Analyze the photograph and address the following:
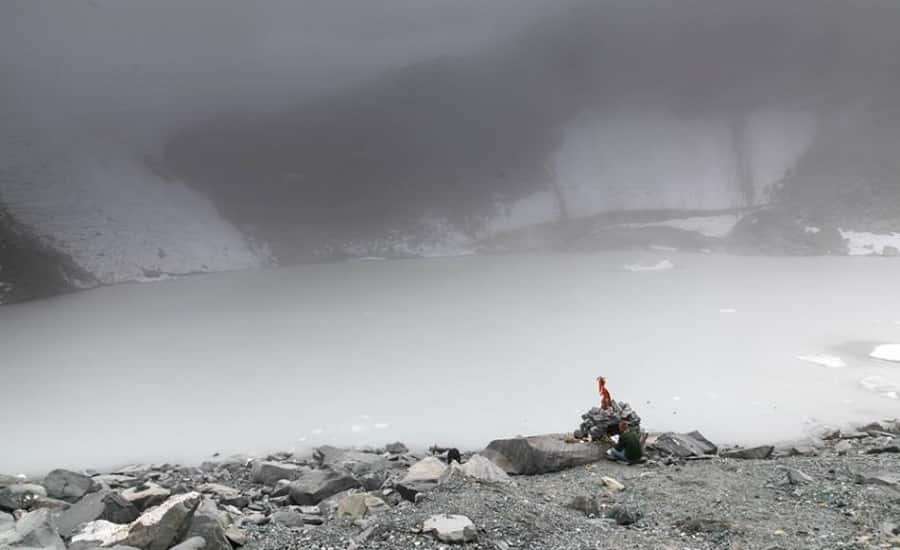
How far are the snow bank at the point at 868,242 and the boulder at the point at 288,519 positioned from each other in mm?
28547

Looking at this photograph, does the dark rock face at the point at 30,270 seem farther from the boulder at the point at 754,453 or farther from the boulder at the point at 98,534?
the boulder at the point at 754,453

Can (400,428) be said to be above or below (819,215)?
below

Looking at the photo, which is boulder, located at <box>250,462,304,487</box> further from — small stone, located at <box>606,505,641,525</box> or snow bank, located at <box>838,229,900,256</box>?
snow bank, located at <box>838,229,900,256</box>

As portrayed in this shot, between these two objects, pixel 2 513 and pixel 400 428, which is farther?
pixel 400 428

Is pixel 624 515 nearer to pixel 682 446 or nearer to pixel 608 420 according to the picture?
pixel 608 420

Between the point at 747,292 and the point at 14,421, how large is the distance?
20.1 metres

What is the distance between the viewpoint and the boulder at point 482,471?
21.2 feet

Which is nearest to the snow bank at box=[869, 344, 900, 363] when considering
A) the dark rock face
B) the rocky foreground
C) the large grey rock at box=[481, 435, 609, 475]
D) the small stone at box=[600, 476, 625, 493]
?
the rocky foreground

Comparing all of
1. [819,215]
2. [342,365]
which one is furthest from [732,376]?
[819,215]

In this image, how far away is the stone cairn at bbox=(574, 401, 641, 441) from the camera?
793cm

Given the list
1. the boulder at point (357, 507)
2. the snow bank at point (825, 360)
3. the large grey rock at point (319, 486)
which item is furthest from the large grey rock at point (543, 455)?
the snow bank at point (825, 360)

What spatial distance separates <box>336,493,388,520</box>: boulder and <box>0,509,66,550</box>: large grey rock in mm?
2245

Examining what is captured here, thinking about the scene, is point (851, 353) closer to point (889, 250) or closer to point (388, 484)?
point (388, 484)

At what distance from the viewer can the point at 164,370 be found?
14.3 m
